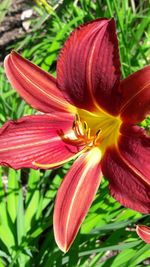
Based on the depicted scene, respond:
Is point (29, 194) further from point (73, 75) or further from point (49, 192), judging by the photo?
point (73, 75)

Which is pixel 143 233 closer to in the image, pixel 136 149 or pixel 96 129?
pixel 136 149

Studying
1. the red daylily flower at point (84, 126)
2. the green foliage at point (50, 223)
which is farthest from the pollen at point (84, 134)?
the green foliage at point (50, 223)

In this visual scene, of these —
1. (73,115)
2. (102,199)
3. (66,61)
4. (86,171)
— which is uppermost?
(66,61)

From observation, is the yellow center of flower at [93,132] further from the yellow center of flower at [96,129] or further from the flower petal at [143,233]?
the flower petal at [143,233]

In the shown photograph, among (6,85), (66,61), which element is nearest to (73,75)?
(66,61)

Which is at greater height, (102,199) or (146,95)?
(146,95)

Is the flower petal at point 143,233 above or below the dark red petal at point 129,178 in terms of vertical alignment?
below
